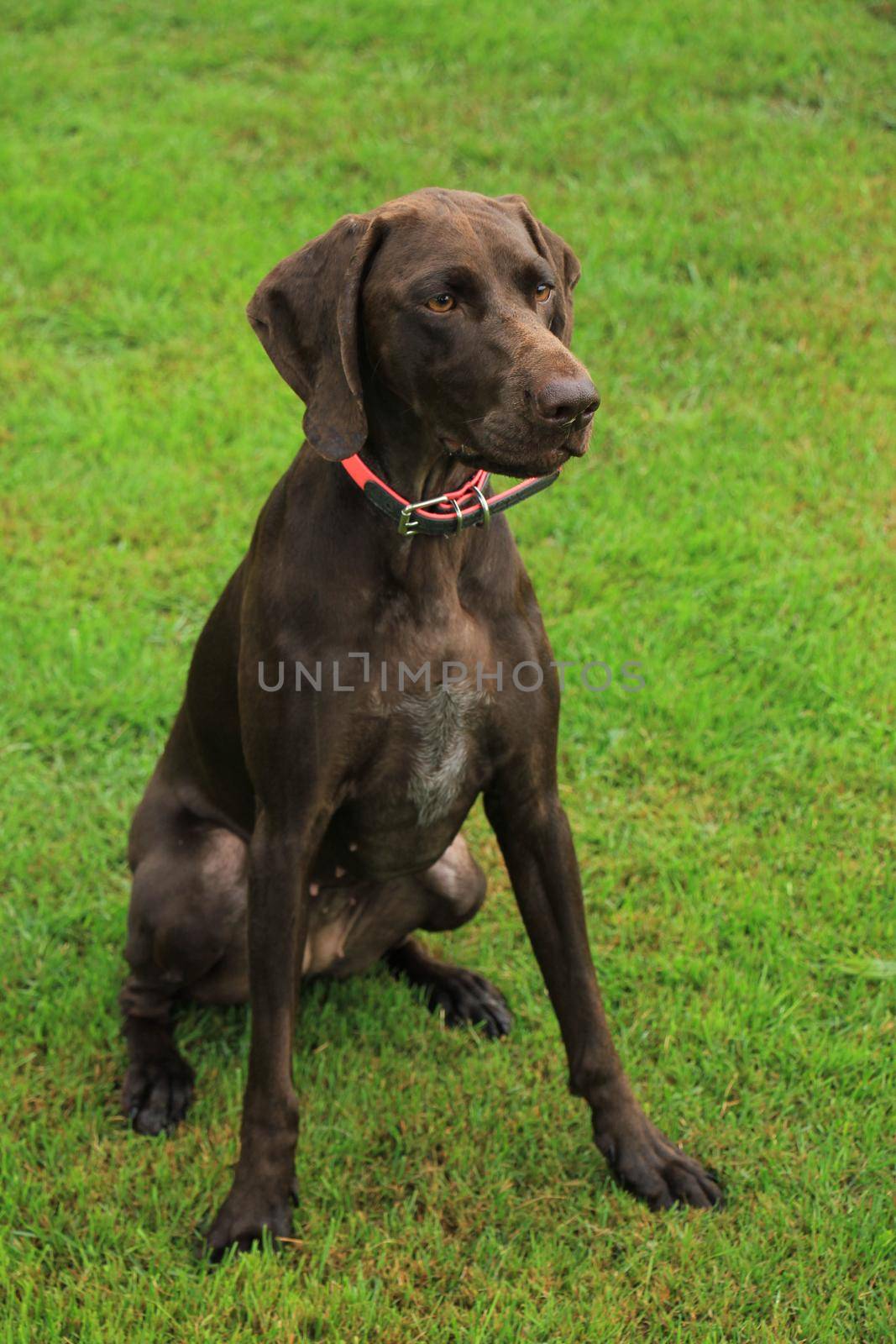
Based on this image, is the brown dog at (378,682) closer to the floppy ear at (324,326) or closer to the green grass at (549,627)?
the floppy ear at (324,326)

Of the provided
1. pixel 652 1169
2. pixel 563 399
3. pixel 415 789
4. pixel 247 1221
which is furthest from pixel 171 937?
pixel 563 399

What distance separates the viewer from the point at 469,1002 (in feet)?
12.3

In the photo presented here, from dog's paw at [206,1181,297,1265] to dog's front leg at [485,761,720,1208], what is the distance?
69cm

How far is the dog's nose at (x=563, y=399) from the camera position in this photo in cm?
248

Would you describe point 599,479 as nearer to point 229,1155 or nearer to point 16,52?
point 229,1155

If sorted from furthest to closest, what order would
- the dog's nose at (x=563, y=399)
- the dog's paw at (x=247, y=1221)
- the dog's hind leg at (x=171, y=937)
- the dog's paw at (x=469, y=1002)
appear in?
the dog's paw at (x=469, y=1002)
the dog's hind leg at (x=171, y=937)
the dog's paw at (x=247, y=1221)
the dog's nose at (x=563, y=399)

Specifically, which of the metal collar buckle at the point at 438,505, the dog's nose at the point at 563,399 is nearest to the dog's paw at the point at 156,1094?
the metal collar buckle at the point at 438,505

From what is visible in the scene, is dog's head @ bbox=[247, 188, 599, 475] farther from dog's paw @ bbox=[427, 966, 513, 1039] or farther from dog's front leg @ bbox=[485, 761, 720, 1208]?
dog's paw @ bbox=[427, 966, 513, 1039]

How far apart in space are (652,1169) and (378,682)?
4.06 feet

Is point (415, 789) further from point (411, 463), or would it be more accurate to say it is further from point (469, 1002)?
point (469, 1002)

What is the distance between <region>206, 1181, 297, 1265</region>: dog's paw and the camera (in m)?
3.08

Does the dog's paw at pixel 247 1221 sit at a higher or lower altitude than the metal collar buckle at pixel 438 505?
lower

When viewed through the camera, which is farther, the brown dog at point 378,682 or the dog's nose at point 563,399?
the brown dog at point 378,682

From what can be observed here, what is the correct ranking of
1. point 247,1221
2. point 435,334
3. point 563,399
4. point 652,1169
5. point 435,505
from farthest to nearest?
1. point 652,1169
2. point 247,1221
3. point 435,505
4. point 435,334
5. point 563,399
